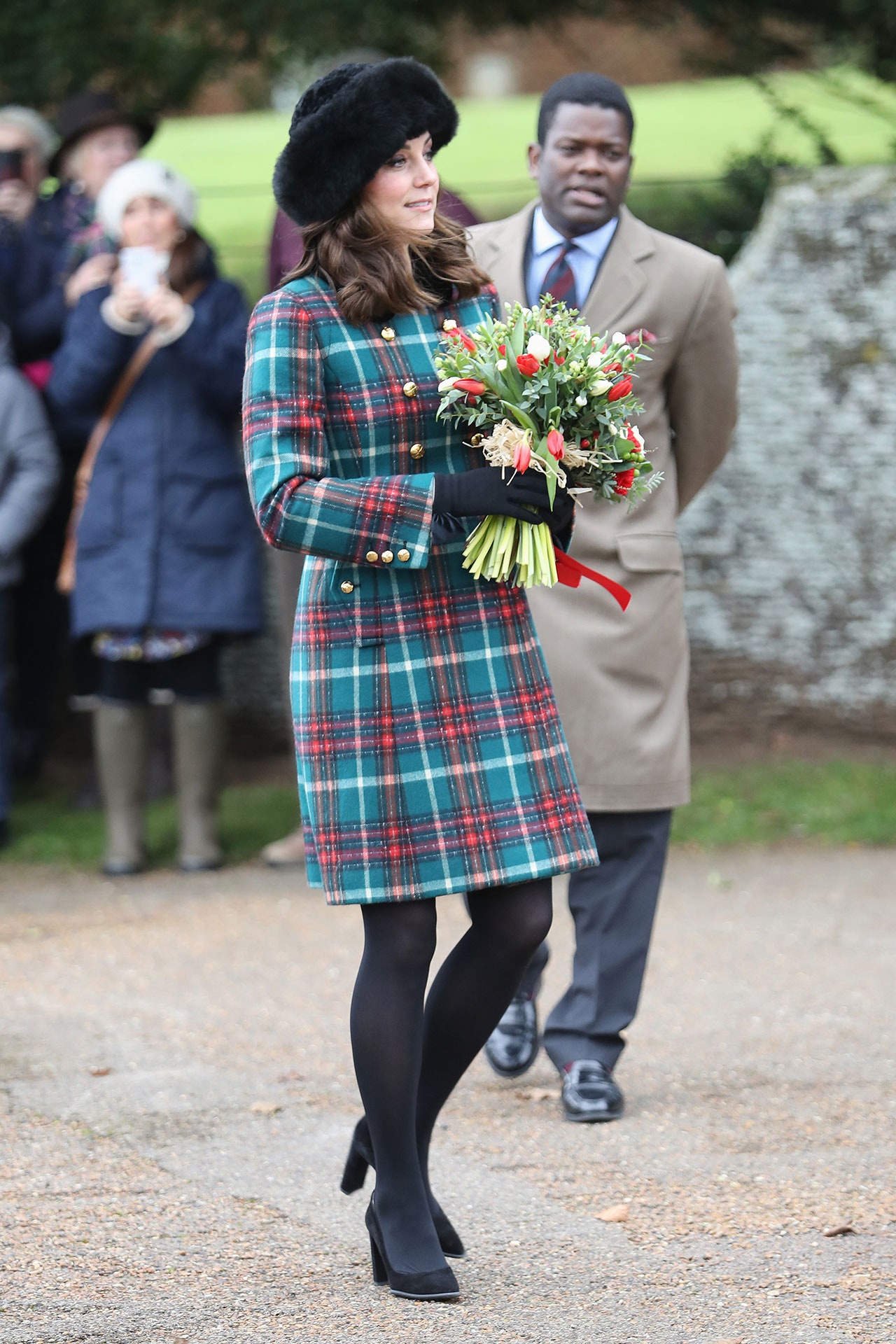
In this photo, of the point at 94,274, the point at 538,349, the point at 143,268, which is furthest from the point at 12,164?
the point at 538,349

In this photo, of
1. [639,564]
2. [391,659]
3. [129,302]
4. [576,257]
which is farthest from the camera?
[129,302]

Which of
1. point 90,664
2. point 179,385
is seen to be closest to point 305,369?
point 179,385

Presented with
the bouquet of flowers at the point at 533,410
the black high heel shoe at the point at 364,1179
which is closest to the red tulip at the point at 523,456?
the bouquet of flowers at the point at 533,410

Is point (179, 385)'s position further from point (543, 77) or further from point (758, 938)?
point (543, 77)

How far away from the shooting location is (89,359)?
6.77 m

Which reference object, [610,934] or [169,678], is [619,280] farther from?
[169,678]

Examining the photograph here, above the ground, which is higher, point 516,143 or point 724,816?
point 516,143

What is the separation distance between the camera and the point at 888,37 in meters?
8.23

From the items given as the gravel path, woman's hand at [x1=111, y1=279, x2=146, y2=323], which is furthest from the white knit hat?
the gravel path

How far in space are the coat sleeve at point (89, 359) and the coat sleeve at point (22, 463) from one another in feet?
0.79

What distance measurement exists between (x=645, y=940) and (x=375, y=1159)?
134cm

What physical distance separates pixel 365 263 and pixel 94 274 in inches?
152

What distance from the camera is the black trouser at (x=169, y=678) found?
7.02m

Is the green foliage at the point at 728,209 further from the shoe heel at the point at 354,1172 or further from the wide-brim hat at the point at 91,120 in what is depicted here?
the shoe heel at the point at 354,1172
